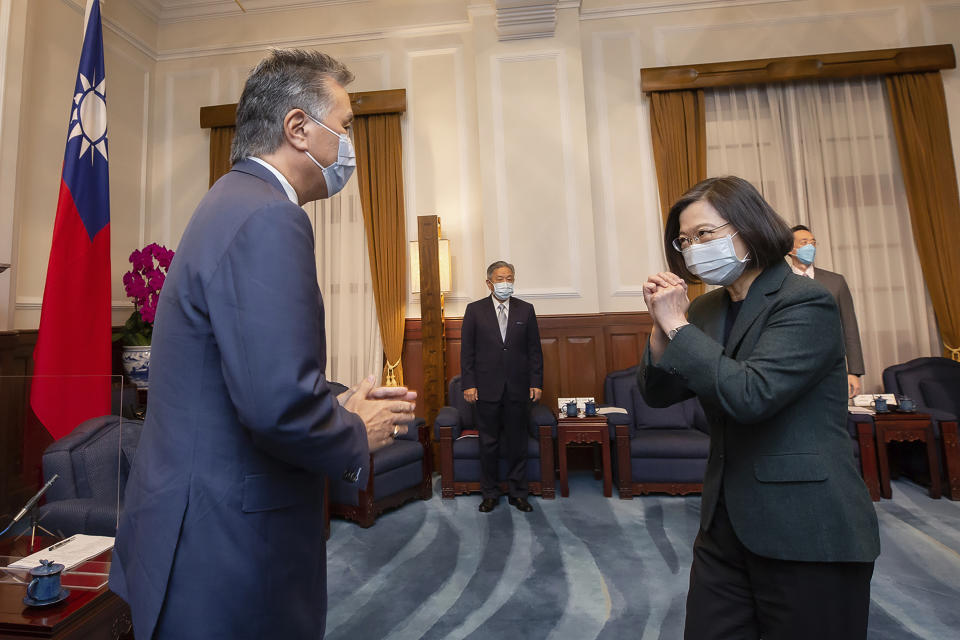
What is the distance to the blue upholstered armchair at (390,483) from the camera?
345 cm

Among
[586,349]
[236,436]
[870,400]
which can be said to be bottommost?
[870,400]

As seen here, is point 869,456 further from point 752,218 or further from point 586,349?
point 752,218

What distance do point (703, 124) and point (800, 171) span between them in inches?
41.1

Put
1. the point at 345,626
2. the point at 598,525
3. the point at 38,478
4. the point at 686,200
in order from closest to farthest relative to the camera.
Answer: the point at 686,200 → the point at 38,478 → the point at 345,626 → the point at 598,525

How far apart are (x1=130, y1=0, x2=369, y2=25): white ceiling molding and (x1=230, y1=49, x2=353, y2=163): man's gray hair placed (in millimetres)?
5340

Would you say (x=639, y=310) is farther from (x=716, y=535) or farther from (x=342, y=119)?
(x=342, y=119)

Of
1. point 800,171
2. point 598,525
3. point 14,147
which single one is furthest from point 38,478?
point 800,171

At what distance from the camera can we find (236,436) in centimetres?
88

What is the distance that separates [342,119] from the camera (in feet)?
3.67

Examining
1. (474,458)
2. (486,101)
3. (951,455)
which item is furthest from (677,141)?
(474,458)

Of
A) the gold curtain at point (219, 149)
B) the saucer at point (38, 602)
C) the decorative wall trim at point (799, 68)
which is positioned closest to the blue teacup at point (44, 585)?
the saucer at point (38, 602)

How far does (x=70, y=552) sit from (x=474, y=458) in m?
2.66

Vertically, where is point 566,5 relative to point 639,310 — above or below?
above

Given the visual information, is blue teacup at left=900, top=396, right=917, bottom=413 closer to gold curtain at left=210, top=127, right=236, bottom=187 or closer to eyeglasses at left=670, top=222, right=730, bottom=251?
eyeglasses at left=670, top=222, right=730, bottom=251
